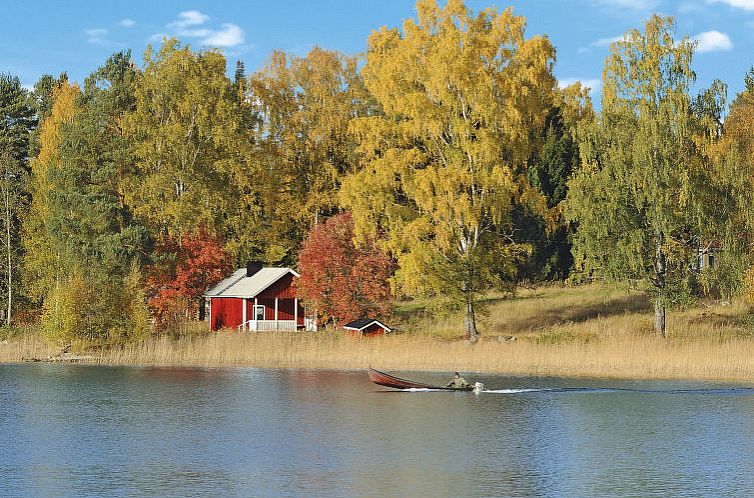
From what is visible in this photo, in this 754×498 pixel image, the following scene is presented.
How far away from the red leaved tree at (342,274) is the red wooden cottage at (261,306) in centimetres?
441

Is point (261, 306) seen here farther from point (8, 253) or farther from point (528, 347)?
point (528, 347)

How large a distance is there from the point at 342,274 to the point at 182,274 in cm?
1314

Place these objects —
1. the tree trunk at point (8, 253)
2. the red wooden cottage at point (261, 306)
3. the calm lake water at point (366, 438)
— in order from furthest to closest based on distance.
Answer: the tree trunk at point (8, 253) < the red wooden cottage at point (261, 306) < the calm lake water at point (366, 438)

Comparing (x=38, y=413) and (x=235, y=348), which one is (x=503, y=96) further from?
(x=38, y=413)

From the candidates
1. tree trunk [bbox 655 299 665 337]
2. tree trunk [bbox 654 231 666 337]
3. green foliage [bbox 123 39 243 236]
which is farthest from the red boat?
green foliage [bbox 123 39 243 236]

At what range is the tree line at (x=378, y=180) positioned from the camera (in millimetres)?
61875

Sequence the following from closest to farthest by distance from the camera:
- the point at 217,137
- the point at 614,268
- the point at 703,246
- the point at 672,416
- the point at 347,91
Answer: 1. the point at 672,416
2. the point at 614,268
3. the point at 703,246
4. the point at 217,137
5. the point at 347,91

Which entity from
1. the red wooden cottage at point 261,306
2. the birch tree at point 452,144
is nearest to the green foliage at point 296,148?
the red wooden cottage at point 261,306

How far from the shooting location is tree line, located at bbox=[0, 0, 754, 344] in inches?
2436

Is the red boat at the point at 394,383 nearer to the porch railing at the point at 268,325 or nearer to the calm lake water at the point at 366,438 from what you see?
the calm lake water at the point at 366,438

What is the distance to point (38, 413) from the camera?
43.2m

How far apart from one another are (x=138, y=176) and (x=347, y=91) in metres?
19.9

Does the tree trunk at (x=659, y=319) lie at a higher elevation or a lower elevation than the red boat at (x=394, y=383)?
higher

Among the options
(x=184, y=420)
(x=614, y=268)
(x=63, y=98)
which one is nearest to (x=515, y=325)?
(x=614, y=268)
